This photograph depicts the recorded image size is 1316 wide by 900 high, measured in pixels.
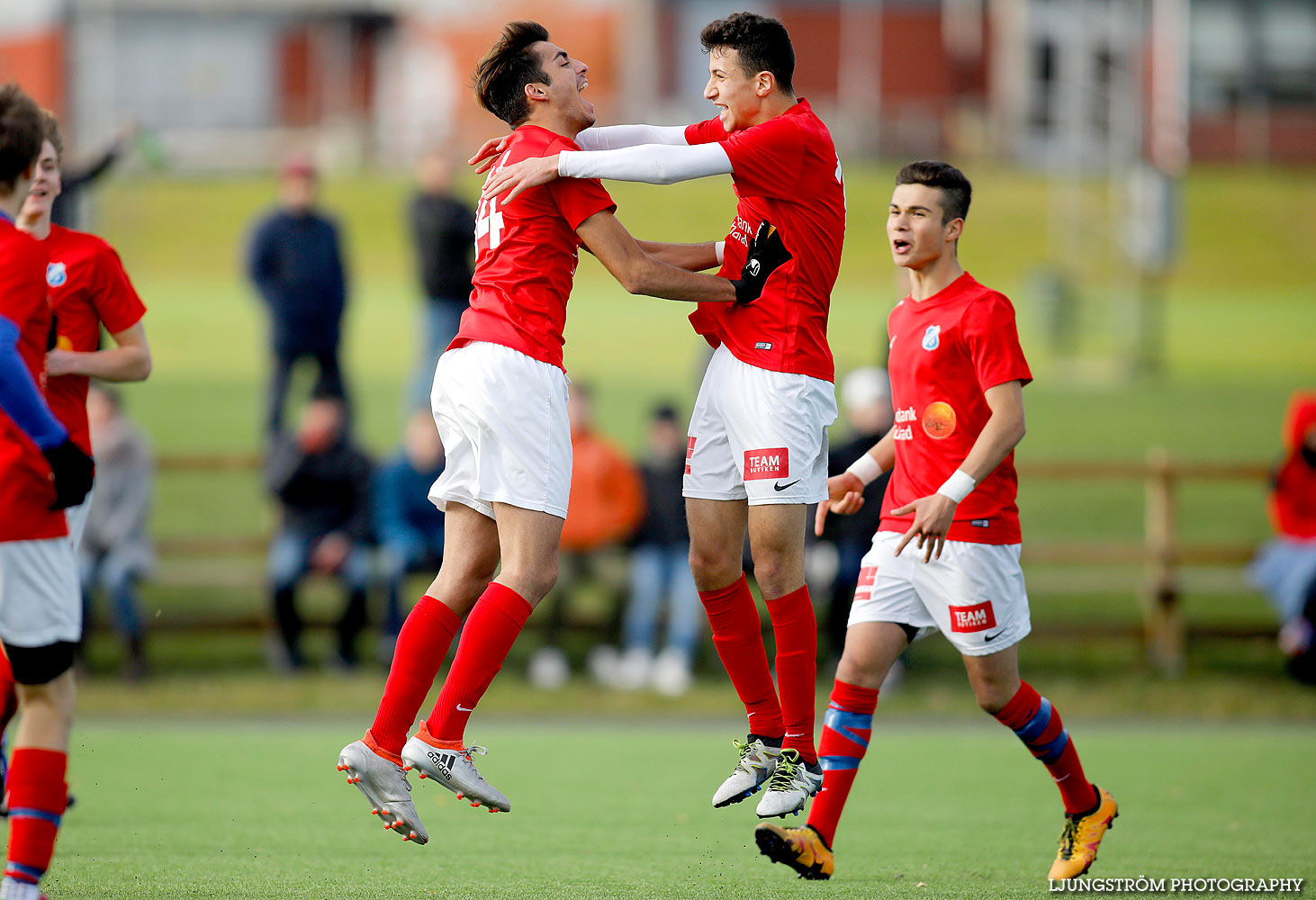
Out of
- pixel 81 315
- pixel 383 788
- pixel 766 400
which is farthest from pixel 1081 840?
pixel 81 315

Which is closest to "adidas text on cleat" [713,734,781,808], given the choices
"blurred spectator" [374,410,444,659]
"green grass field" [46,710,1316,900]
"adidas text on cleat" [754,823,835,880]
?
"adidas text on cleat" [754,823,835,880]

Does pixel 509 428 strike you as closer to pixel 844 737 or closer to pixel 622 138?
pixel 622 138

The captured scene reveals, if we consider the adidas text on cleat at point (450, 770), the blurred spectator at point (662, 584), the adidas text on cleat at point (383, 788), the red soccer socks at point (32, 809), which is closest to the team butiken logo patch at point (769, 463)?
the adidas text on cleat at point (450, 770)

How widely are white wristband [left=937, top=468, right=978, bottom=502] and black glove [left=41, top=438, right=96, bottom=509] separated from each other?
105 inches

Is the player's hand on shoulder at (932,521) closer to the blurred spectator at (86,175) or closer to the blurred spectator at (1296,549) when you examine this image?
the blurred spectator at (86,175)

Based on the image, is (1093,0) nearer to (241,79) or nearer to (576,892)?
(241,79)

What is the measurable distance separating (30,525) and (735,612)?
237 centimetres

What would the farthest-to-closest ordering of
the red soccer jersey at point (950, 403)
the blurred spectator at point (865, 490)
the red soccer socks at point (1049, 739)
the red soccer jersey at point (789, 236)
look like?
the blurred spectator at point (865, 490) → the red soccer socks at point (1049, 739) → the red soccer jersey at point (950, 403) → the red soccer jersey at point (789, 236)

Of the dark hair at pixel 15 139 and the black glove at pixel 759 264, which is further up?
the dark hair at pixel 15 139

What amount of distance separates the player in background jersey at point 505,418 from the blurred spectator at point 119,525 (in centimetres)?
672

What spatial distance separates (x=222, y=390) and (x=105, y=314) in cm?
1395

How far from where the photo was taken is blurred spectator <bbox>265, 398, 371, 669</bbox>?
1109 centimetres

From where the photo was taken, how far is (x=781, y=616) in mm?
5184

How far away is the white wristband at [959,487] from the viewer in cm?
482
